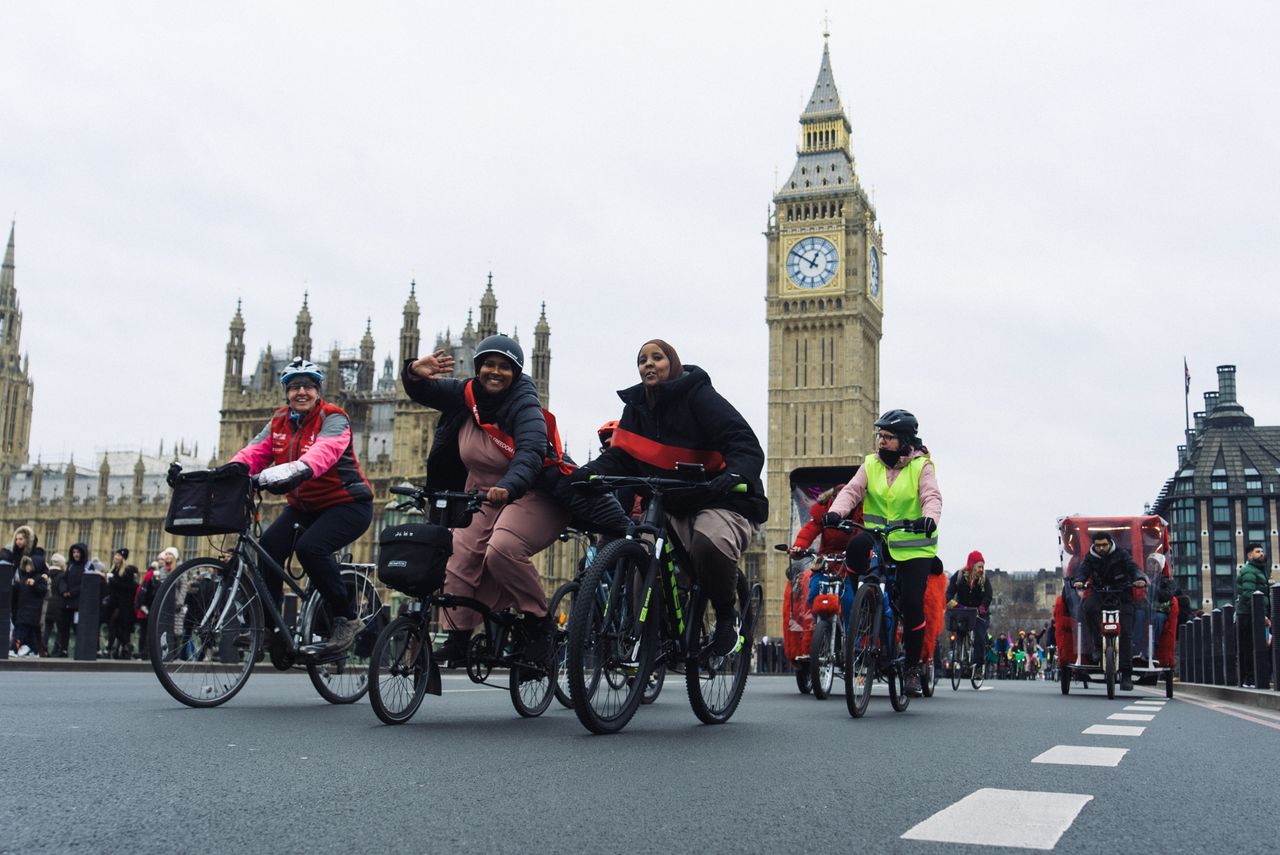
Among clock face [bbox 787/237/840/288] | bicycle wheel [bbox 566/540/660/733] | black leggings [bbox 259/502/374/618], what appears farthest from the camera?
clock face [bbox 787/237/840/288]

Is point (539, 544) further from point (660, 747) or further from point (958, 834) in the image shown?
point (958, 834)

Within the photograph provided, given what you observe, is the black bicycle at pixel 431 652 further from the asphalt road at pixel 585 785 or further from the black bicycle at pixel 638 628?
the black bicycle at pixel 638 628

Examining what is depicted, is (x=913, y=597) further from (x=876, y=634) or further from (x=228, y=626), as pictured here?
(x=228, y=626)

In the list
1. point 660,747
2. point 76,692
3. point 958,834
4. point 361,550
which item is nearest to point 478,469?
point 660,747

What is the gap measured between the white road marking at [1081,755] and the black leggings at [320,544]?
3.60 meters

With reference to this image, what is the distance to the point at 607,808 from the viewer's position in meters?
3.31

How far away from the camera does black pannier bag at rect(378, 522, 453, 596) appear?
5.59 m

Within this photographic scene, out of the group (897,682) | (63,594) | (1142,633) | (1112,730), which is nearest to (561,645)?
(897,682)

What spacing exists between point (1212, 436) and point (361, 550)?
228 feet

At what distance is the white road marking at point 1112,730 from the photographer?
6.31 metres

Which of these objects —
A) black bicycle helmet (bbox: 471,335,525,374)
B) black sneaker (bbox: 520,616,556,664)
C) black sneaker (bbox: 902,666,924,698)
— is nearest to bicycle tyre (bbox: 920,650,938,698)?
black sneaker (bbox: 902,666,924,698)

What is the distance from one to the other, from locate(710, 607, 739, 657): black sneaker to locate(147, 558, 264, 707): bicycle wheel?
226cm

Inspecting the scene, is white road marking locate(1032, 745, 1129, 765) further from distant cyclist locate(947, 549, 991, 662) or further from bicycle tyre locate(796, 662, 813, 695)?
distant cyclist locate(947, 549, 991, 662)

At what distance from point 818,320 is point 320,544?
78.6 meters
